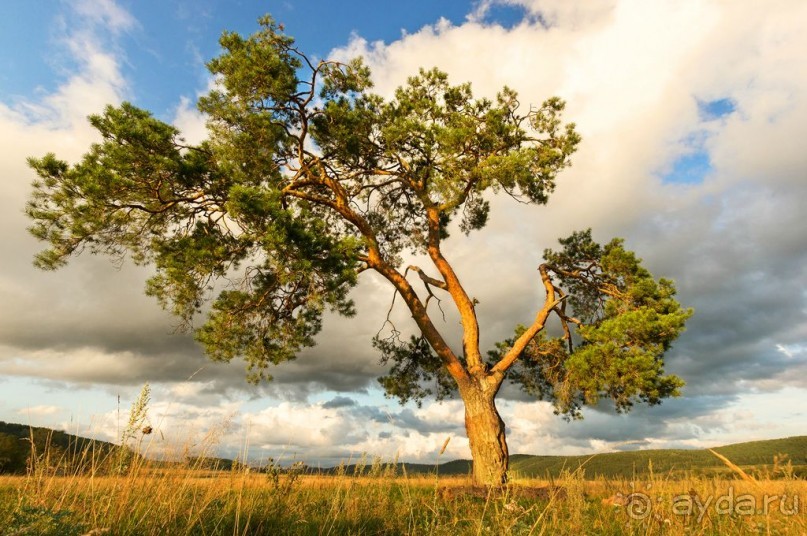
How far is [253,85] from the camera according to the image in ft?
42.2

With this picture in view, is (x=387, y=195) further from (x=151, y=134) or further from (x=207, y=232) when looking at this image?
(x=151, y=134)

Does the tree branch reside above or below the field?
above

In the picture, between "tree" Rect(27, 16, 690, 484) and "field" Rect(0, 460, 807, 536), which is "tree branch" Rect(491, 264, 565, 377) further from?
"field" Rect(0, 460, 807, 536)

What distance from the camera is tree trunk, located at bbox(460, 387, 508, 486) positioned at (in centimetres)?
1173

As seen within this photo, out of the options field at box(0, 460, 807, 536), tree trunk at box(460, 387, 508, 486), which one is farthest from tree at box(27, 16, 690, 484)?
field at box(0, 460, 807, 536)

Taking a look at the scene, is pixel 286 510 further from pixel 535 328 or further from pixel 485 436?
pixel 535 328

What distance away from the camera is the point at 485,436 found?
12062 millimetres

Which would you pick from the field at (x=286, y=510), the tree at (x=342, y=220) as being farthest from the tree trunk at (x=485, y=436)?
the field at (x=286, y=510)

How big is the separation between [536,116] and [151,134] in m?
10.1

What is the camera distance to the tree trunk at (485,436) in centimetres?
1173

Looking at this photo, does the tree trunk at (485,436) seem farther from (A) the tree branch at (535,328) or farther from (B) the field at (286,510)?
(B) the field at (286,510)

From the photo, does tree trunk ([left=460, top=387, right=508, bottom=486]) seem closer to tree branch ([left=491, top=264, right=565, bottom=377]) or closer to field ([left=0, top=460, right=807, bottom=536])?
tree branch ([left=491, top=264, right=565, bottom=377])

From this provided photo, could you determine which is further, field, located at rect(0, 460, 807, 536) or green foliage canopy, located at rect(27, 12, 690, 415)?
green foliage canopy, located at rect(27, 12, 690, 415)

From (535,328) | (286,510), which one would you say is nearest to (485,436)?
(535,328)
